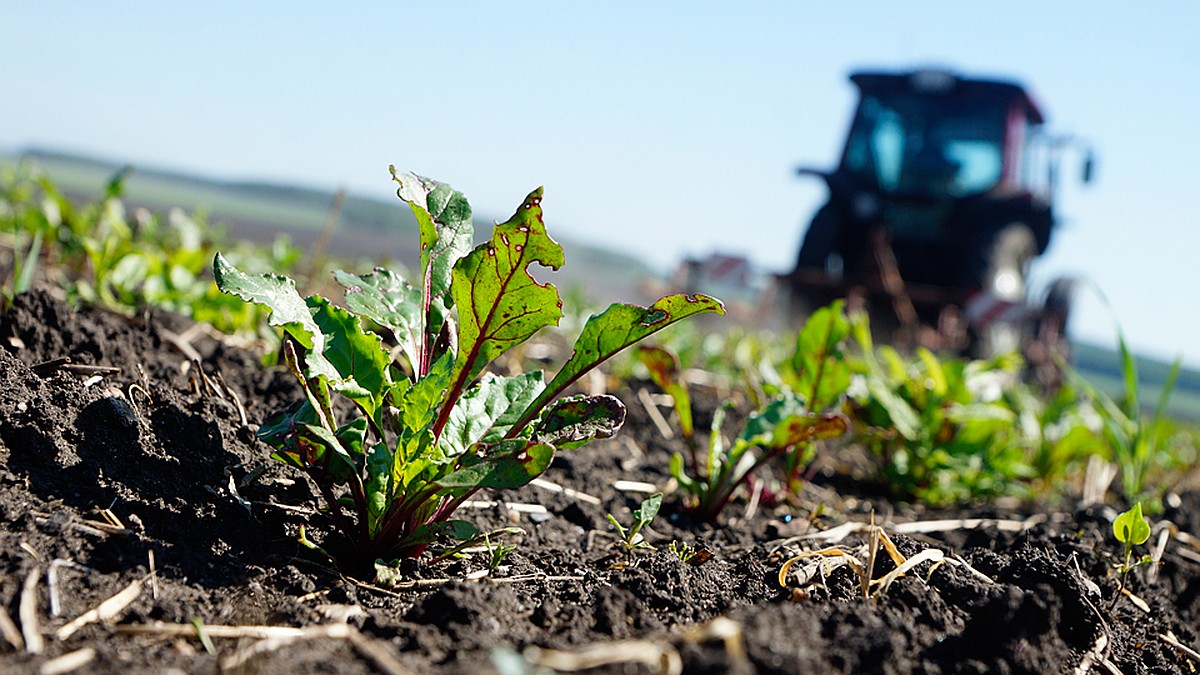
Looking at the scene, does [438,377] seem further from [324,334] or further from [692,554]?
[692,554]

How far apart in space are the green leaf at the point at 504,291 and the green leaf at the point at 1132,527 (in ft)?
3.29

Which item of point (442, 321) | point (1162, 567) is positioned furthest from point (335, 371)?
point (1162, 567)

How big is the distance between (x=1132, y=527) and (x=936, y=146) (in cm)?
678

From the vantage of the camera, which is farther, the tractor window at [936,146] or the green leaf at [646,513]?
the tractor window at [936,146]

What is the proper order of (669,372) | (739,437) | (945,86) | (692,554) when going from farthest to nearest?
(945,86) < (669,372) < (739,437) < (692,554)

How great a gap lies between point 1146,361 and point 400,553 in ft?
82.6

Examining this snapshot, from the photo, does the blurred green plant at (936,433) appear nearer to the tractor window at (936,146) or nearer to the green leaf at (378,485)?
the green leaf at (378,485)

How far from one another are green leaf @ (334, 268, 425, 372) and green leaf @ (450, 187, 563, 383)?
0.29ft

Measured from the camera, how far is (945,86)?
7609 mm

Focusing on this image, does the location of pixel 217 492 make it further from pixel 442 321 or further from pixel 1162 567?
pixel 1162 567

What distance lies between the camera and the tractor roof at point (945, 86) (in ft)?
24.6

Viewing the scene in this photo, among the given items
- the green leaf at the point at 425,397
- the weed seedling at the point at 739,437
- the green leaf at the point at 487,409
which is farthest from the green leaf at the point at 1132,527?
the green leaf at the point at 425,397

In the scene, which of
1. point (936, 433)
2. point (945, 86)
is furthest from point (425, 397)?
point (945, 86)

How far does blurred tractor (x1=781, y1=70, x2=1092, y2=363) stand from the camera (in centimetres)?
726
